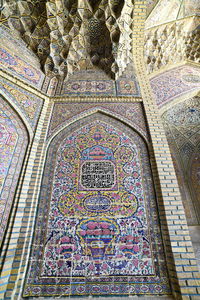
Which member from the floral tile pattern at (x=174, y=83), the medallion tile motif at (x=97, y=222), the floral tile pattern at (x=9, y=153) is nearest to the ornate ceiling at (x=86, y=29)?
the floral tile pattern at (x=174, y=83)

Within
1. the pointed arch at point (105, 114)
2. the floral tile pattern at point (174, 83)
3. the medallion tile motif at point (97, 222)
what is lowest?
the medallion tile motif at point (97, 222)

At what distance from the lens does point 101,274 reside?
2.33 metres

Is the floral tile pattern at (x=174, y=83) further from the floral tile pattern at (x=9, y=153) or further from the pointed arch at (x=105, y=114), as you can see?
the floral tile pattern at (x=9, y=153)

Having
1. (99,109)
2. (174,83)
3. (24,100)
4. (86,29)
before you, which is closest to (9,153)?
(24,100)

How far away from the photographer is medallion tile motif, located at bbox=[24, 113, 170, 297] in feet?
7.46

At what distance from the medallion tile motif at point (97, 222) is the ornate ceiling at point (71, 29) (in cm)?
189

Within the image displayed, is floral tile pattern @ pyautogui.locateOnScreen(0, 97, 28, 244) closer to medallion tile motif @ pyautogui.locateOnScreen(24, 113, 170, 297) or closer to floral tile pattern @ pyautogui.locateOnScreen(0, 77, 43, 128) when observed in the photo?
floral tile pattern @ pyautogui.locateOnScreen(0, 77, 43, 128)

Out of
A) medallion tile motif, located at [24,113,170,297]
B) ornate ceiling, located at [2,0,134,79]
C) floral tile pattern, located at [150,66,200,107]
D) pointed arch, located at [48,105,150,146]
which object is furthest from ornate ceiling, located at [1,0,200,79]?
medallion tile motif, located at [24,113,170,297]

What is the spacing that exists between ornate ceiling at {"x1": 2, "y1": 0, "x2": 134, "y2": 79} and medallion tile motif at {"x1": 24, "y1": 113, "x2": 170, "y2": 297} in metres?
1.89

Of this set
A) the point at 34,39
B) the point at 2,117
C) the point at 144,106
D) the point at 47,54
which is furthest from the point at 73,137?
the point at 34,39

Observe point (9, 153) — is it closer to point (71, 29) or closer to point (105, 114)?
point (105, 114)

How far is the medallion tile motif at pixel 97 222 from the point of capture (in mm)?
2273

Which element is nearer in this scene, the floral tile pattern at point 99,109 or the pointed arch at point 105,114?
the pointed arch at point 105,114

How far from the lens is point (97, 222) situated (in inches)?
105
